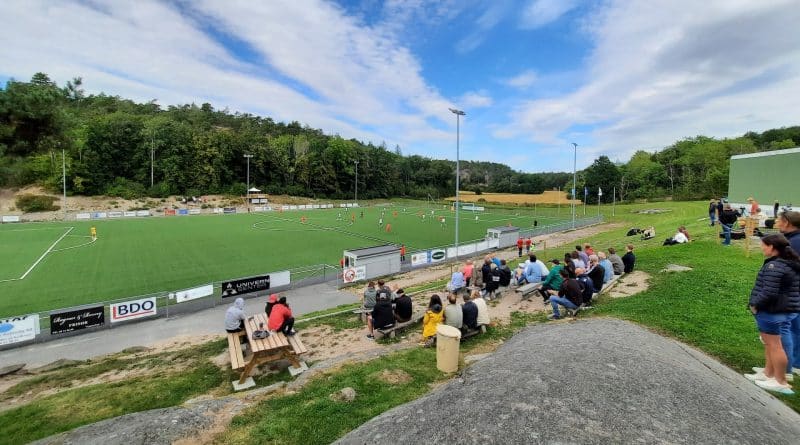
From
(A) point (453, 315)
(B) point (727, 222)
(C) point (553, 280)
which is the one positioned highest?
(B) point (727, 222)

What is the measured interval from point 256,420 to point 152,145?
90.1m

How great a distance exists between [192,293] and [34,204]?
61.2 m

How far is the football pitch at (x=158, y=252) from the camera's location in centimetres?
1911

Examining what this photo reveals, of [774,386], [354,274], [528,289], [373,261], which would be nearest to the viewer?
[774,386]

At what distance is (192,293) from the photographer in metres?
16.9

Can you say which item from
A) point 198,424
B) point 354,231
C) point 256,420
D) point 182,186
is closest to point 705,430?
point 256,420

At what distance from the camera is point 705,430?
4.00m

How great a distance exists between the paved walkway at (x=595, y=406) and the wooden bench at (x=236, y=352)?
182 inches

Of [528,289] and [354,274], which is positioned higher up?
[528,289]

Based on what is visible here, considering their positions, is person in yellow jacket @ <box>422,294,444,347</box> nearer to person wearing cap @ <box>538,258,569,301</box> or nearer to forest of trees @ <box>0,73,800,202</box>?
person wearing cap @ <box>538,258,569,301</box>

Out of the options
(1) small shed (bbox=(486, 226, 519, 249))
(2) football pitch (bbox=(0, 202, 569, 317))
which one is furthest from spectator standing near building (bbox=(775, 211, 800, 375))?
(1) small shed (bbox=(486, 226, 519, 249))

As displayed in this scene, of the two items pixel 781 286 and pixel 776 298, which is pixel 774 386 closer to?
pixel 776 298

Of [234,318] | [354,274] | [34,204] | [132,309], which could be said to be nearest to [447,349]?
[234,318]

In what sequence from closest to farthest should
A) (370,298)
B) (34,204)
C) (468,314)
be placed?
(468,314)
(370,298)
(34,204)
